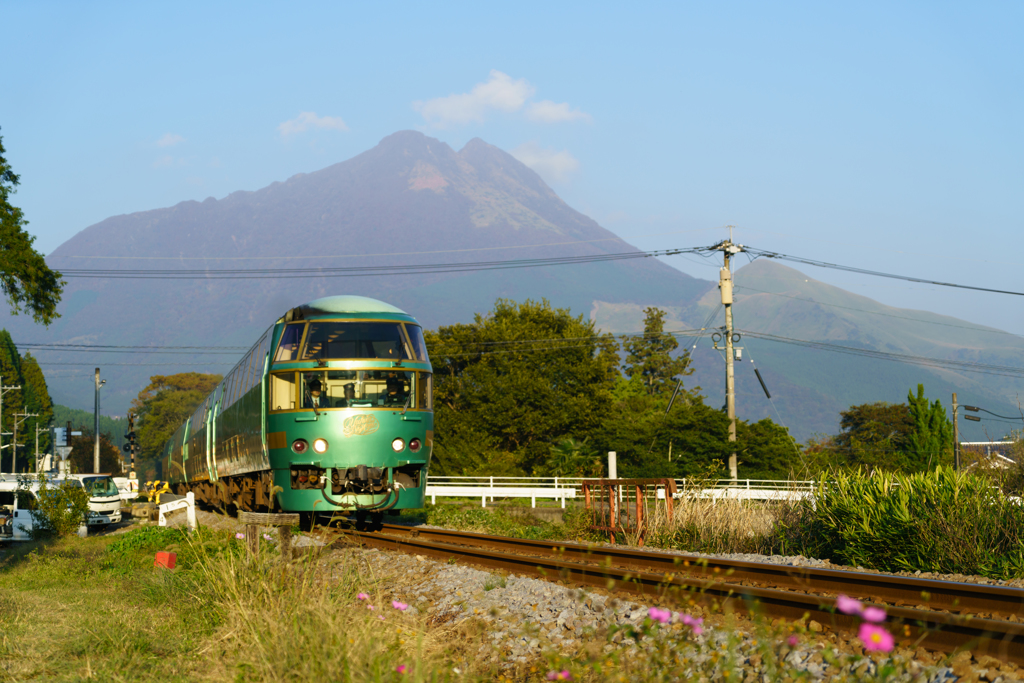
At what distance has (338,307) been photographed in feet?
51.0

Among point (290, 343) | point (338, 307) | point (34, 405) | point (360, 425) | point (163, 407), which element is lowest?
point (360, 425)

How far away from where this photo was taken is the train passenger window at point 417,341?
15445mm

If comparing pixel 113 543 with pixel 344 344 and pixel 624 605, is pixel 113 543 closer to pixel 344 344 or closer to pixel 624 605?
pixel 344 344

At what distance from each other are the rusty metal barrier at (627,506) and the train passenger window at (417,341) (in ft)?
15.1

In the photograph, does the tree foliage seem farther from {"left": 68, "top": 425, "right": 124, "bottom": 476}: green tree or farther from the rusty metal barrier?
the rusty metal barrier

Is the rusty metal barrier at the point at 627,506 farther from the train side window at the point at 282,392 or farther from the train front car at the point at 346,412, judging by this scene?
the train side window at the point at 282,392

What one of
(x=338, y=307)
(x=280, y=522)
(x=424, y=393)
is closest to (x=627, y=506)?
(x=424, y=393)

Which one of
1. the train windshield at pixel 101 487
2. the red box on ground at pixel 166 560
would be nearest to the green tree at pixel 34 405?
the train windshield at pixel 101 487

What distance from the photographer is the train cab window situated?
14.9m

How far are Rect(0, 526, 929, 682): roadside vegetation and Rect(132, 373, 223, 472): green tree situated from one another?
129 metres

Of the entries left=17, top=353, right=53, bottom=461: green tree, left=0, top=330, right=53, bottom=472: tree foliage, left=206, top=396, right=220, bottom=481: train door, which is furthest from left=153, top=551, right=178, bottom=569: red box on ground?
left=17, top=353, right=53, bottom=461: green tree

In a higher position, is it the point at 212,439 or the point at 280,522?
the point at 212,439

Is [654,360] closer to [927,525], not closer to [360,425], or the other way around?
[360,425]

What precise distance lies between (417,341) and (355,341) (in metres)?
1.09
